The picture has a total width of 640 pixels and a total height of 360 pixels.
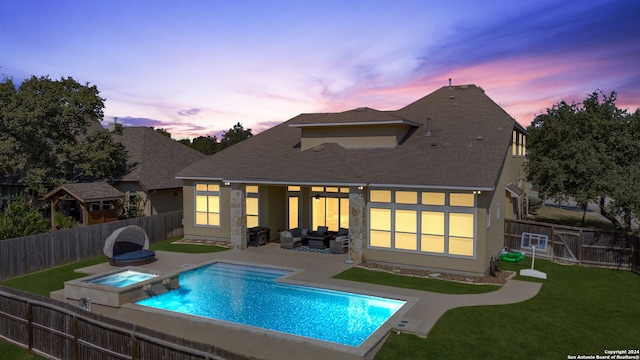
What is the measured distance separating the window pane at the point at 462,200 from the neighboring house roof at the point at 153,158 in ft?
64.2

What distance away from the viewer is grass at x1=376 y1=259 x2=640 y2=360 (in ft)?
34.6

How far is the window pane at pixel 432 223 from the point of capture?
58.8ft

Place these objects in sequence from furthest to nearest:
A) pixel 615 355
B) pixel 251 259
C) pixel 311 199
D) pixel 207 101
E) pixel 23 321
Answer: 1. pixel 207 101
2. pixel 311 199
3. pixel 251 259
4. pixel 23 321
5. pixel 615 355

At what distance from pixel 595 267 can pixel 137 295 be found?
62.7 feet

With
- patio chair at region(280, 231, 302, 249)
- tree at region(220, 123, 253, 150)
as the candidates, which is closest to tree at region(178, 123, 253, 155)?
tree at region(220, 123, 253, 150)

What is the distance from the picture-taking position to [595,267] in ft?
62.6

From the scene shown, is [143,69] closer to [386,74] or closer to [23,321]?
[386,74]

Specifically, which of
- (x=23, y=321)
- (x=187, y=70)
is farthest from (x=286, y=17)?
(x=23, y=321)

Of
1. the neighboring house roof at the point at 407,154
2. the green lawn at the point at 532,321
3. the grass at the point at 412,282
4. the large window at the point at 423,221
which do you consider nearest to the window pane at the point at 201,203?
the neighboring house roof at the point at 407,154

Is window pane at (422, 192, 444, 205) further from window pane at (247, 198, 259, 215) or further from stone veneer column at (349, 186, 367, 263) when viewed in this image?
window pane at (247, 198, 259, 215)

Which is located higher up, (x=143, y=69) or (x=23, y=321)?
(x=143, y=69)

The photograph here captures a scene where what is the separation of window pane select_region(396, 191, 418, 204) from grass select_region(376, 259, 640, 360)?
19.3 ft

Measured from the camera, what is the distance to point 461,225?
17578 millimetres

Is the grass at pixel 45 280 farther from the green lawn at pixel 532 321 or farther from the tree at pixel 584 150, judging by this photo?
the tree at pixel 584 150
